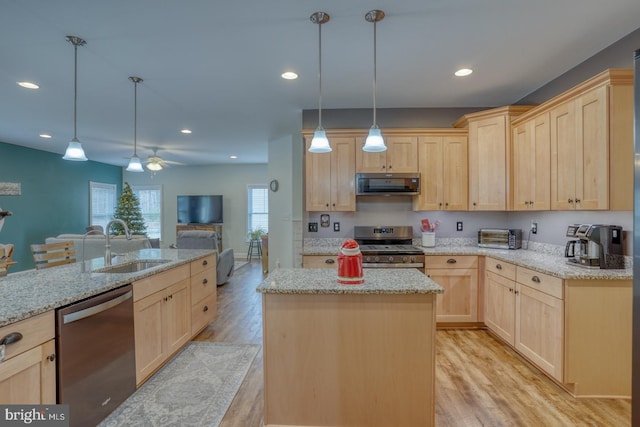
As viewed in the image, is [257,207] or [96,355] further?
[257,207]

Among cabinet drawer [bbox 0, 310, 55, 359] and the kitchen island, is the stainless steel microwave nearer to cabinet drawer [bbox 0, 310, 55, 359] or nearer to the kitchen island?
the kitchen island

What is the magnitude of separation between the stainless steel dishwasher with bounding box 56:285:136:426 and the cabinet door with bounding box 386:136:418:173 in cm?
293

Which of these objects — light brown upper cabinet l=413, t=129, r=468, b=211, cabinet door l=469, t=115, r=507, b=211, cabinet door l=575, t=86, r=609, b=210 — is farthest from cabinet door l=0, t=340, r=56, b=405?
cabinet door l=469, t=115, r=507, b=211

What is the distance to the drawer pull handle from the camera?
131 centimetres

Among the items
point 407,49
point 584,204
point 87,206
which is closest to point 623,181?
point 584,204

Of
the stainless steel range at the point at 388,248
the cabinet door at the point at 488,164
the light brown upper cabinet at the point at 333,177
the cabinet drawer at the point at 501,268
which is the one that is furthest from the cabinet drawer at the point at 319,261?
the cabinet door at the point at 488,164

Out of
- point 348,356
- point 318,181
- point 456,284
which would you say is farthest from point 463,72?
point 348,356

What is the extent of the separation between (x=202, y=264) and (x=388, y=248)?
2.08 metres

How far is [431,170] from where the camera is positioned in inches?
146

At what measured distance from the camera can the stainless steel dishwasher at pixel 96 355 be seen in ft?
5.32

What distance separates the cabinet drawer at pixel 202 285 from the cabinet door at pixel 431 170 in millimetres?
2604

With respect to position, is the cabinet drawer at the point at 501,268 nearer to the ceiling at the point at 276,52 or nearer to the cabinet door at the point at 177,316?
the ceiling at the point at 276,52

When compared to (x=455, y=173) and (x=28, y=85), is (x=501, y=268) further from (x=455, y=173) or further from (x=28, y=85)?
(x=28, y=85)

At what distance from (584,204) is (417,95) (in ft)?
6.41
